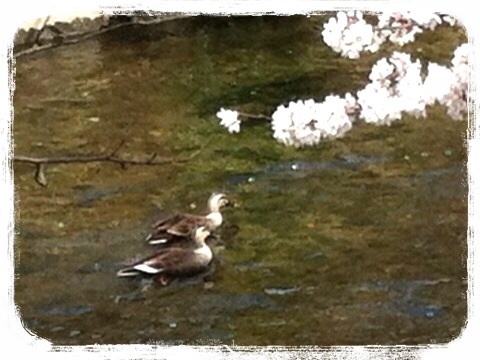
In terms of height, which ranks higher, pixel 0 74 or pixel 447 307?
pixel 0 74

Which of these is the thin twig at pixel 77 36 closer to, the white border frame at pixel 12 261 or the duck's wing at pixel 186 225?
the white border frame at pixel 12 261

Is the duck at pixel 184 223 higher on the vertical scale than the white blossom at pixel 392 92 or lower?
lower

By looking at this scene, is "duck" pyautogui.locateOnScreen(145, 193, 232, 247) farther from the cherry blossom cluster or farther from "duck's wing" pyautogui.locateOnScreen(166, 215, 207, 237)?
the cherry blossom cluster

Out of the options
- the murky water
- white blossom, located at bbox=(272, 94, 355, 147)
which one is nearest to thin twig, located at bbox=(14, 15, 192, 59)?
the murky water

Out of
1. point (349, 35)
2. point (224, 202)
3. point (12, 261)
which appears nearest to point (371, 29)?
point (349, 35)

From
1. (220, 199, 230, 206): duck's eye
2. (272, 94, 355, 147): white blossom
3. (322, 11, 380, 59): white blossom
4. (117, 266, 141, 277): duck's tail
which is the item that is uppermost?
(322, 11, 380, 59): white blossom

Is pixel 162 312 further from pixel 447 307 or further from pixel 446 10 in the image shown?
pixel 446 10

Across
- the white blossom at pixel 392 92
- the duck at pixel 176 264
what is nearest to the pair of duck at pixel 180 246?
the duck at pixel 176 264

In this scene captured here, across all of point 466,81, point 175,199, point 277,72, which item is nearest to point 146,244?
point 175,199

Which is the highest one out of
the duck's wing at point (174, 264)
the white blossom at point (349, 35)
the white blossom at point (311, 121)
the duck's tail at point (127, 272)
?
the white blossom at point (349, 35)
